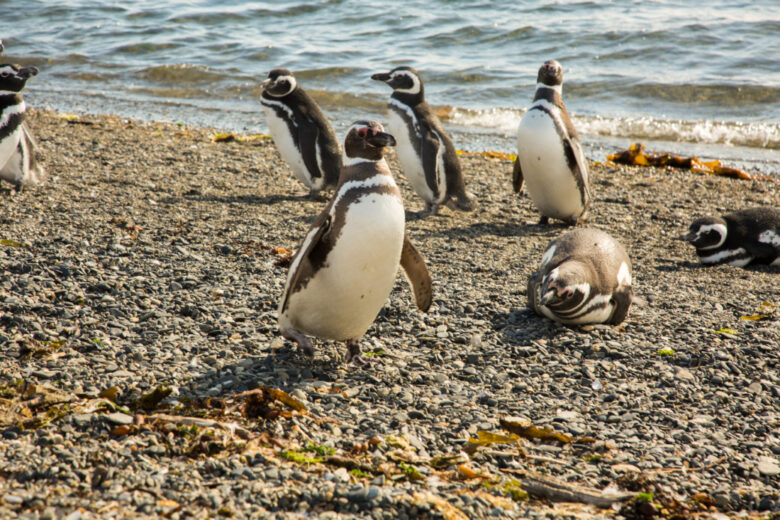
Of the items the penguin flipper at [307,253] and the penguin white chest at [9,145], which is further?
the penguin white chest at [9,145]

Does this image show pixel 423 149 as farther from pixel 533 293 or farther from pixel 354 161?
pixel 354 161

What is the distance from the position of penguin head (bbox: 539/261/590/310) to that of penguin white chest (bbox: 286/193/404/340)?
1085mm

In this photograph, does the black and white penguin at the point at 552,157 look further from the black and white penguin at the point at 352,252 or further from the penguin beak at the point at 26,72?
the penguin beak at the point at 26,72

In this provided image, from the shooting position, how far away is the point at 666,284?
5930 mm

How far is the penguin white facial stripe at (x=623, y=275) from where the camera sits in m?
4.94

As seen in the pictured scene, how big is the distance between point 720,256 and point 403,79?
3.74m

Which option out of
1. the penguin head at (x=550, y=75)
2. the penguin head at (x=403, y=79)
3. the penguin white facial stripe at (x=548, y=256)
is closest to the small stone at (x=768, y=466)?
the penguin white facial stripe at (x=548, y=256)

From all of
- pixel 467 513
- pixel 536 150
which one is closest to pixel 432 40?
pixel 536 150

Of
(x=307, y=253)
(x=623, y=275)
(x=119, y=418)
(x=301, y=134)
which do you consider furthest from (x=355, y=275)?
(x=301, y=134)

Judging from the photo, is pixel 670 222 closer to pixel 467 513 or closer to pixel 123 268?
pixel 123 268

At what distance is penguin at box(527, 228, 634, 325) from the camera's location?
4500 millimetres

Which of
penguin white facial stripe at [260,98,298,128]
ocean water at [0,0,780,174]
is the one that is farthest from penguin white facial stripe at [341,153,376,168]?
ocean water at [0,0,780,174]

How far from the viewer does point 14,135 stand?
6961mm

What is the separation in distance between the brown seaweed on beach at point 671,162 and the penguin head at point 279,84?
4831 millimetres
